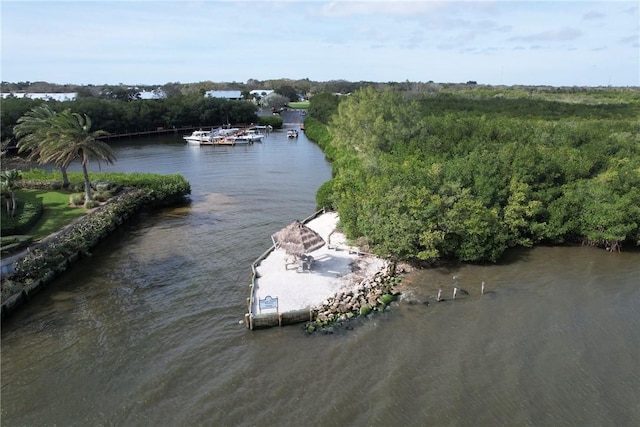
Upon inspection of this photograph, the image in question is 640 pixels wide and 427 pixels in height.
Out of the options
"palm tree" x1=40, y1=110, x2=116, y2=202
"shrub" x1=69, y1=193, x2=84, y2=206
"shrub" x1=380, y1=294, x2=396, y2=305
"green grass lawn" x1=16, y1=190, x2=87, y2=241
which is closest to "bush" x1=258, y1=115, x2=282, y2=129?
"green grass lawn" x1=16, y1=190, x2=87, y2=241

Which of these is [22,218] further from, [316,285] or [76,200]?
[316,285]

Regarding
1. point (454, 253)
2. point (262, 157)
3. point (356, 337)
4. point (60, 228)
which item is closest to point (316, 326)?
point (356, 337)

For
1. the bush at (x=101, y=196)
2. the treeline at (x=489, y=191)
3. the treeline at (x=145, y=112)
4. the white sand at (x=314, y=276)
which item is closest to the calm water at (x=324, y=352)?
the white sand at (x=314, y=276)

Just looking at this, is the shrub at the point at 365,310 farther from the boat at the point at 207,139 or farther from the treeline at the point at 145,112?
the treeline at the point at 145,112

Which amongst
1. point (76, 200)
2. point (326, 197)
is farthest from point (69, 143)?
point (326, 197)

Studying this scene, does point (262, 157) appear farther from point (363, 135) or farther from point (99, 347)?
point (99, 347)
